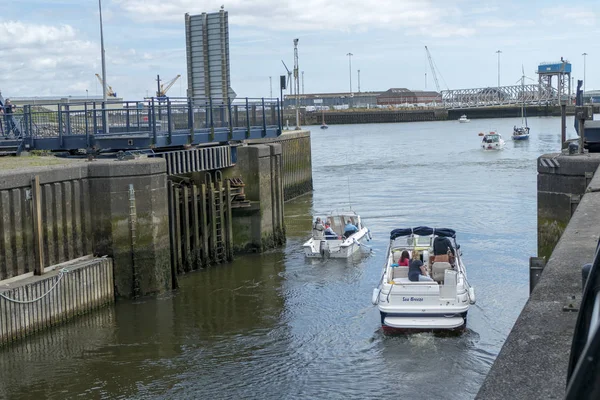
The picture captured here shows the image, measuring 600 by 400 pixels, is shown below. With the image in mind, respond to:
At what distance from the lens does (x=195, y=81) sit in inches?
1672

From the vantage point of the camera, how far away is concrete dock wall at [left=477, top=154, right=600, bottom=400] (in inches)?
222

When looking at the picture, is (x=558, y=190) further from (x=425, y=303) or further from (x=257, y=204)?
(x=257, y=204)

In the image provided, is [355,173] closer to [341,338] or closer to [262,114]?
[262,114]

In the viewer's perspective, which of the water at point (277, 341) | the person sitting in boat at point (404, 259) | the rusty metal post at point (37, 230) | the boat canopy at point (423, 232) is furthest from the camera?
the boat canopy at point (423, 232)

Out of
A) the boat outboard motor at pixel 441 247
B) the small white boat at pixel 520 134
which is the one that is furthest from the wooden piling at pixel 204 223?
the small white boat at pixel 520 134

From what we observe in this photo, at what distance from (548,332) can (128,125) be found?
22714 millimetres

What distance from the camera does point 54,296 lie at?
20.5 metres

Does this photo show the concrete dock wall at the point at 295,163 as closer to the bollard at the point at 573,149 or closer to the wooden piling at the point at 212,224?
the wooden piling at the point at 212,224

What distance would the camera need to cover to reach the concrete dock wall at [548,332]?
18.5 feet

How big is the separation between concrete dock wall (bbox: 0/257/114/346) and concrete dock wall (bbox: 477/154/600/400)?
42.5 ft

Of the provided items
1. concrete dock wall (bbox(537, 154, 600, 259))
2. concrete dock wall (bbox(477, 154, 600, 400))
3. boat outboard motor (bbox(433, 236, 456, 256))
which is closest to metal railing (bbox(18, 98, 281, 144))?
boat outboard motor (bbox(433, 236, 456, 256))

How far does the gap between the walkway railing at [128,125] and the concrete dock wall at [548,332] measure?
57.0 ft

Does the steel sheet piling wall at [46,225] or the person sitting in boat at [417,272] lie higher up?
the steel sheet piling wall at [46,225]

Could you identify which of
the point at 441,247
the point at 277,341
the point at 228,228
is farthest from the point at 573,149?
the point at 228,228
